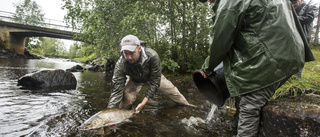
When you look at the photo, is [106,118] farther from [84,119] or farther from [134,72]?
[134,72]

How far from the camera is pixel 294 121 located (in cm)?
200

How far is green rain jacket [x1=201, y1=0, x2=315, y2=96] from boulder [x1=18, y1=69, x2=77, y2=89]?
22.6ft

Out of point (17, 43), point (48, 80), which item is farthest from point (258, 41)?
point (17, 43)

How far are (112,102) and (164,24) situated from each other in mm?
6110

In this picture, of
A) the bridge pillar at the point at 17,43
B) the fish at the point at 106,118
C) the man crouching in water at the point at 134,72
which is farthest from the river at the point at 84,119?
the bridge pillar at the point at 17,43

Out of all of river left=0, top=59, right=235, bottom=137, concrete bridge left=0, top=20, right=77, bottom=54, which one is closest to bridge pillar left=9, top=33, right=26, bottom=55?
concrete bridge left=0, top=20, right=77, bottom=54

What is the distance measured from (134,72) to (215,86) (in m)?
1.88

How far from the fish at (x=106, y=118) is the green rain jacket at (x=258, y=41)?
82.1 inches

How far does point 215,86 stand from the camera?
8.77 ft

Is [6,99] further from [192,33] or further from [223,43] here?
[192,33]

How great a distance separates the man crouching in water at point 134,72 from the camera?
323 centimetres

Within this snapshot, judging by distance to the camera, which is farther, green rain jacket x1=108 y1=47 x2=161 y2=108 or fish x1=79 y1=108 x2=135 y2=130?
green rain jacket x1=108 y1=47 x2=161 y2=108

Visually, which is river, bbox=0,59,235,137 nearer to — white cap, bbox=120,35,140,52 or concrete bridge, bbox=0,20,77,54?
white cap, bbox=120,35,140,52

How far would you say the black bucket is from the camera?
2.63 meters
